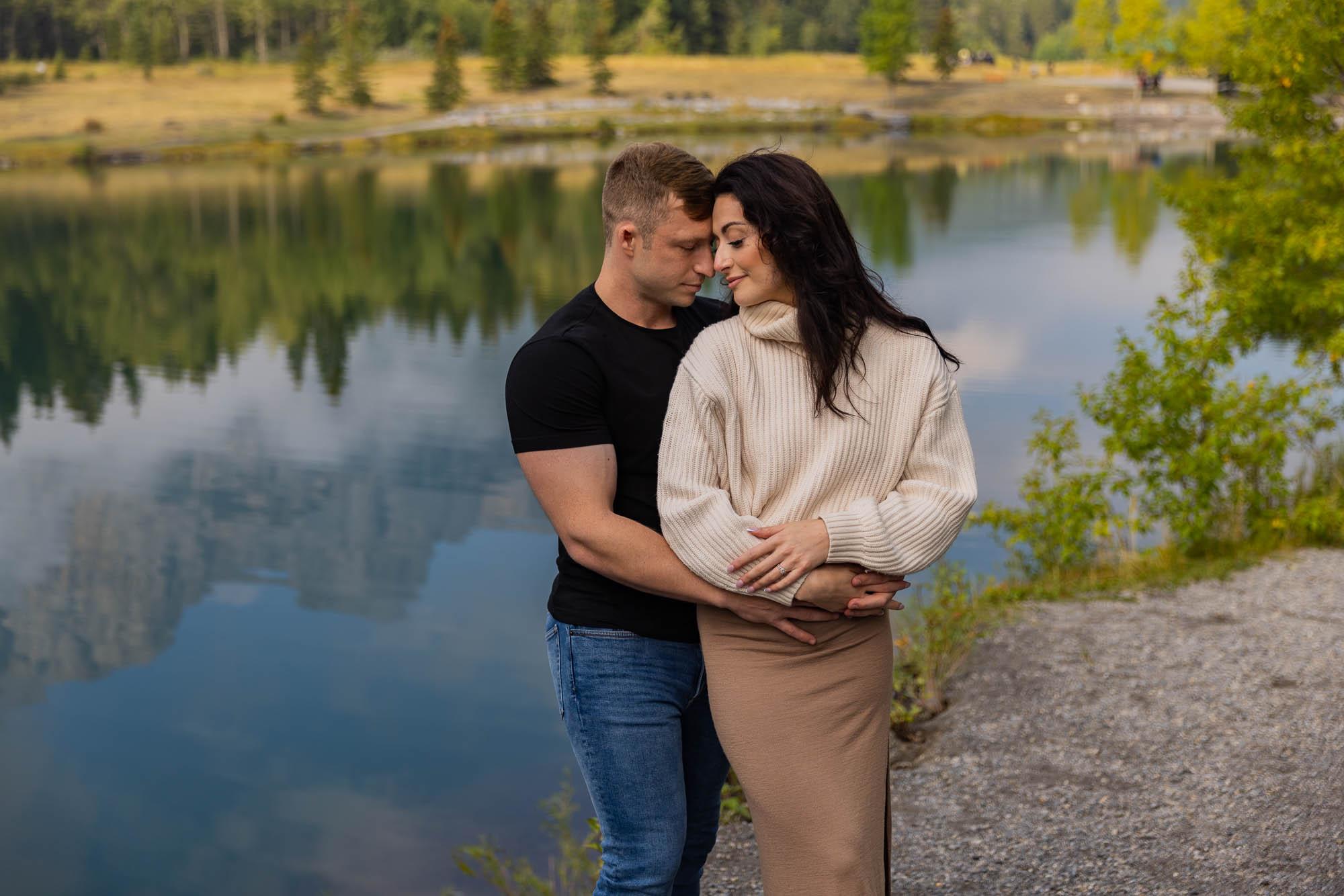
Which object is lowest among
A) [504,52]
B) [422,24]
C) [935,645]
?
[935,645]

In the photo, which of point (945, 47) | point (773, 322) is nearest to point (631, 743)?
point (773, 322)

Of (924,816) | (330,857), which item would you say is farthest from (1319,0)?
(330,857)

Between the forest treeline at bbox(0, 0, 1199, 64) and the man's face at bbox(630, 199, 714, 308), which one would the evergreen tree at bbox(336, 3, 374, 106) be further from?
the man's face at bbox(630, 199, 714, 308)

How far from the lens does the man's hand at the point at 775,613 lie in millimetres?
2582

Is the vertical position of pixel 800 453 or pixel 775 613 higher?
→ pixel 800 453

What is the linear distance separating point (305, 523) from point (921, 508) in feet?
30.6

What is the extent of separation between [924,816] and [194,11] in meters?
92.4

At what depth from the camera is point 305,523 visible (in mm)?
11102

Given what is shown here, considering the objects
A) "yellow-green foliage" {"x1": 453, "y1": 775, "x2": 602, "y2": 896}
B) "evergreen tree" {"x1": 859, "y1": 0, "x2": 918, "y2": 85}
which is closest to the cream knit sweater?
"yellow-green foliage" {"x1": 453, "y1": 775, "x2": 602, "y2": 896}

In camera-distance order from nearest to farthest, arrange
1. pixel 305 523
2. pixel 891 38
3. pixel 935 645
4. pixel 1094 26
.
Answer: pixel 935 645
pixel 305 523
pixel 891 38
pixel 1094 26

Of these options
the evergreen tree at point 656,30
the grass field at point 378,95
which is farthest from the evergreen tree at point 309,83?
the evergreen tree at point 656,30

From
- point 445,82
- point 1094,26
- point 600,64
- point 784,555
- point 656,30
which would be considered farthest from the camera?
point 656,30

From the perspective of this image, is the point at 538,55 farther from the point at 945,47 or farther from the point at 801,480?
the point at 801,480

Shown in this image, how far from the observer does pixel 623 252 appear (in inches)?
107
